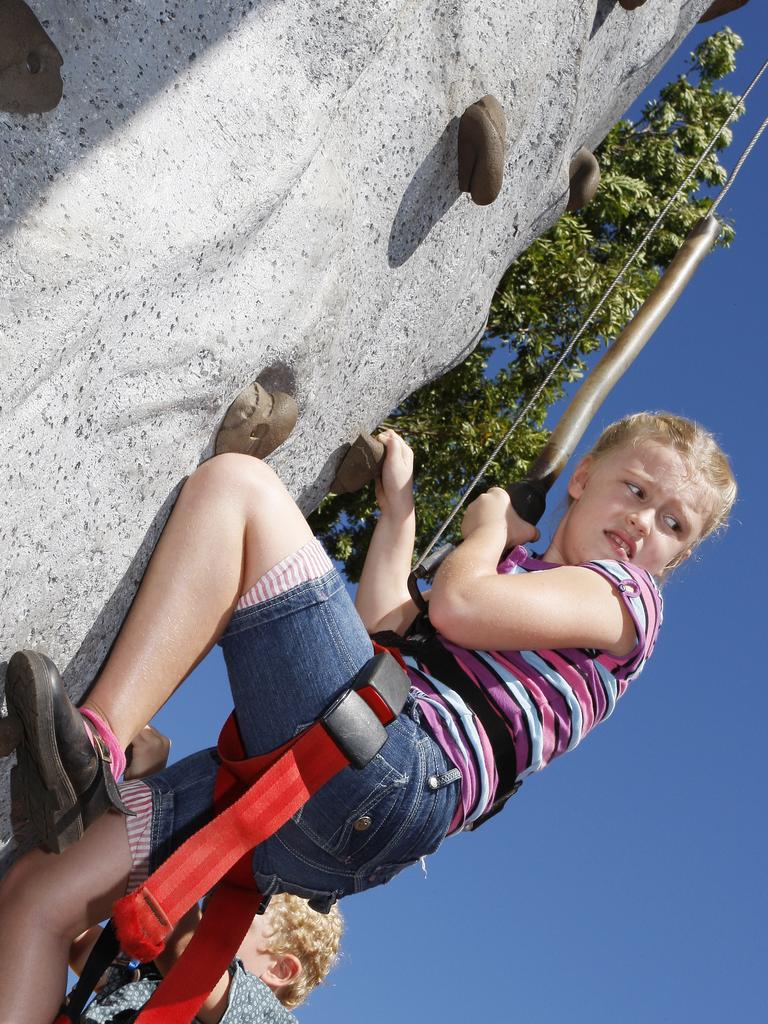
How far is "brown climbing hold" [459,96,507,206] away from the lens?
2.68m

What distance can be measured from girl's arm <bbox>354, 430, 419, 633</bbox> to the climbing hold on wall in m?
1.13

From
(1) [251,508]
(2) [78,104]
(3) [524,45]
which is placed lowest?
(1) [251,508]

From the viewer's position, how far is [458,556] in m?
2.56

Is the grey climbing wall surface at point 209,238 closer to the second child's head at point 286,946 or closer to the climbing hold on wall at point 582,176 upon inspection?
the climbing hold on wall at point 582,176

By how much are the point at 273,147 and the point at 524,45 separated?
3.23ft

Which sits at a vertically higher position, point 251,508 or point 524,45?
point 524,45

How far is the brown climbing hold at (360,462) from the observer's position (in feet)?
9.56

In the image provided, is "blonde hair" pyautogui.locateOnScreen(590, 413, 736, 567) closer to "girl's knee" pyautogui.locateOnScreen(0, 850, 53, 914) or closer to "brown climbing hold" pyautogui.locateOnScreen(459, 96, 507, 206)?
"brown climbing hold" pyautogui.locateOnScreen(459, 96, 507, 206)

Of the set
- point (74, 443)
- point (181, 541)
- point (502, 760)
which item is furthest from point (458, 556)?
point (74, 443)

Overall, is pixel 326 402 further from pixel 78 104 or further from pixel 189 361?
pixel 78 104

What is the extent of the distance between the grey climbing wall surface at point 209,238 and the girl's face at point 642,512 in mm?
651

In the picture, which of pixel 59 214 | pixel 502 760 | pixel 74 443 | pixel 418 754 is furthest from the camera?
pixel 502 760

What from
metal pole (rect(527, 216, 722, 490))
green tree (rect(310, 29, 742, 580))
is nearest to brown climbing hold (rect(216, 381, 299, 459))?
metal pole (rect(527, 216, 722, 490))

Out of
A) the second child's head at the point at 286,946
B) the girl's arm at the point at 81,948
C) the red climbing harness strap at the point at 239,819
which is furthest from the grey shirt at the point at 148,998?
the red climbing harness strap at the point at 239,819
